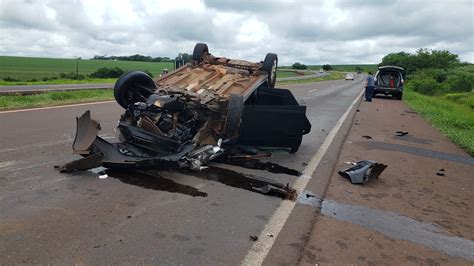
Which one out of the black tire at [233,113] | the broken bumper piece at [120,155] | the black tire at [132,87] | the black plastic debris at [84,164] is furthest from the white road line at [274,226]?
the black tire at [132,87]

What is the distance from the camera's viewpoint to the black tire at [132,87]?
734 centimetres

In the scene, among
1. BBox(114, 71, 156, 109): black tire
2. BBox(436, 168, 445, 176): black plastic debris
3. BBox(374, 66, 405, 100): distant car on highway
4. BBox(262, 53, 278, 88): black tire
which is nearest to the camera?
BBox(436, 168, 445, 176): black plastic debris

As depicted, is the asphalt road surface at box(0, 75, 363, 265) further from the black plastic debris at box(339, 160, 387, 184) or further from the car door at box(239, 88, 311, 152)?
the car door at box(239, 88, 311, 152)

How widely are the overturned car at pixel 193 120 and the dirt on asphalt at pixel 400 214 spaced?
1.39 metres

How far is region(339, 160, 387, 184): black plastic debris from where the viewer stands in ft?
20.2

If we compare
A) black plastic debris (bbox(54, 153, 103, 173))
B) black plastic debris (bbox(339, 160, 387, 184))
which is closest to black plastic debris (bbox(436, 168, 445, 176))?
black plastic debris (bbox(339, 160, 387, 184))

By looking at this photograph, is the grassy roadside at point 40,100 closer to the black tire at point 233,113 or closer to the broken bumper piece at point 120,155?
the broken bumper piece at point 120,155

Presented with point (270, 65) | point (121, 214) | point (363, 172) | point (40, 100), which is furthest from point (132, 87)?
point (40, 100)

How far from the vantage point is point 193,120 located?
652 cm

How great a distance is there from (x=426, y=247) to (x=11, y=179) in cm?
474

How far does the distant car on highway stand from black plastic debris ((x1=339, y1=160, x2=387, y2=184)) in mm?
22901

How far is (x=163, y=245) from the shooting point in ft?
11.8

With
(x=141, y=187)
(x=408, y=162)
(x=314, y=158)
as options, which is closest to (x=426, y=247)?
(x=141, y=187)

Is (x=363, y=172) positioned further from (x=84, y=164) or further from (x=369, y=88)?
(x=369, y=88)
